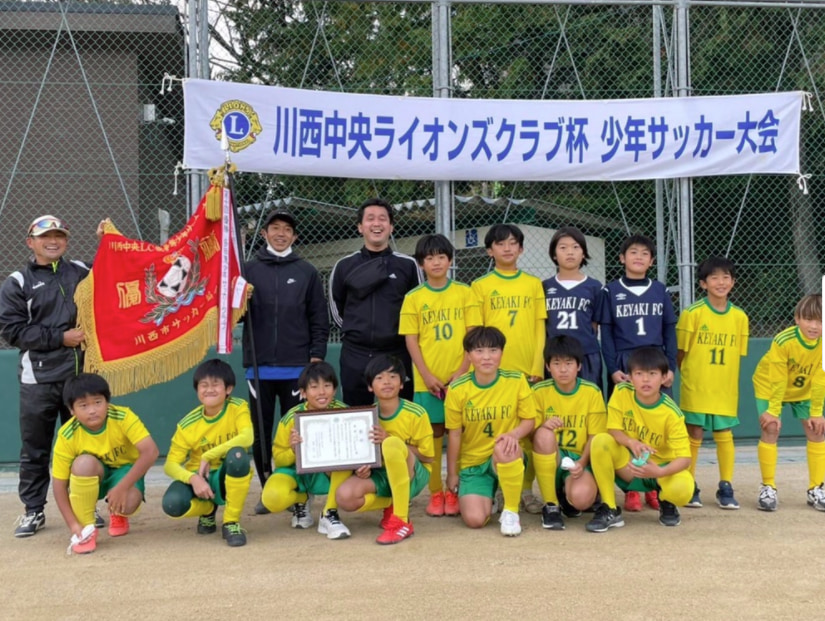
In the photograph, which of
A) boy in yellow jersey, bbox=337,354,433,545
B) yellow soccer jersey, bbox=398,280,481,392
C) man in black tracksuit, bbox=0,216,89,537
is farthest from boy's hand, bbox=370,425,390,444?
man in black tracksuit, bbox=0,216,89,537

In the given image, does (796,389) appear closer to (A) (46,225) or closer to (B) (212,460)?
(B) (212,460)

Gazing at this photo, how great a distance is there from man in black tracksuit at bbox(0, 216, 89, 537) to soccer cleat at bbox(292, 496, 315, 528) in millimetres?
1315

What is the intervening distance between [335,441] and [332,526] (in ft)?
1.33

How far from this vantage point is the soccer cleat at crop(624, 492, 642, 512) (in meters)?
4.36

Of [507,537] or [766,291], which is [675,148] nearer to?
[766,291]

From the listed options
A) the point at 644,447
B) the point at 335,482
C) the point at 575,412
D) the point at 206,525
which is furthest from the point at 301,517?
the point at 644,447

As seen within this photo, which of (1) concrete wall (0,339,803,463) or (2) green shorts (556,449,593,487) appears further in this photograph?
(1) concrete wall (0,339,803,463)

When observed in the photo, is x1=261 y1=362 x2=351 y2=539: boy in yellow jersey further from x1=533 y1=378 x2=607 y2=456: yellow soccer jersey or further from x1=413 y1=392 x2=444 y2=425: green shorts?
x1=533 y1=378 x2=607 y2=456: yellow soccer jersey

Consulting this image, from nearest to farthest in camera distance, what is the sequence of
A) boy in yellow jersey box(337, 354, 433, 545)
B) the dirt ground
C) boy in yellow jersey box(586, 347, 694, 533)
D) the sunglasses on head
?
1. the dirt ground
2. boy in yellow jersey box(337, 354, 433, 545)
3. boy in yellow jersey box(586, 347, 694, 533)
4. the sunglasses on head

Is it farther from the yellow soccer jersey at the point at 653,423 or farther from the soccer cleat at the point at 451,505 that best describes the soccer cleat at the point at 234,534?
the yellow soccer jersey at the point at 653,423

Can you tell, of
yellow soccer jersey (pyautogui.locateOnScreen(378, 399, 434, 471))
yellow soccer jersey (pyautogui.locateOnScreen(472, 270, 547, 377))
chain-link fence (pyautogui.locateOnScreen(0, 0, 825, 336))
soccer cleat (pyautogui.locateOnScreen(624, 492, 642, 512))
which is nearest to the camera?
yellow soccer jersey (pyautogui.locateOnScreen(378, 399, 434, 471))

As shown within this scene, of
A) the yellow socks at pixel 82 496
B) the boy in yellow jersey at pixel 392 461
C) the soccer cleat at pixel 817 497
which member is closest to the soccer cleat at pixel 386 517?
the boy in yellow jersey at pixel 392 461

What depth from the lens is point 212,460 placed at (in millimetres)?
3951

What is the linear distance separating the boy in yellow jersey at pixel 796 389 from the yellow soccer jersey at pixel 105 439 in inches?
130
